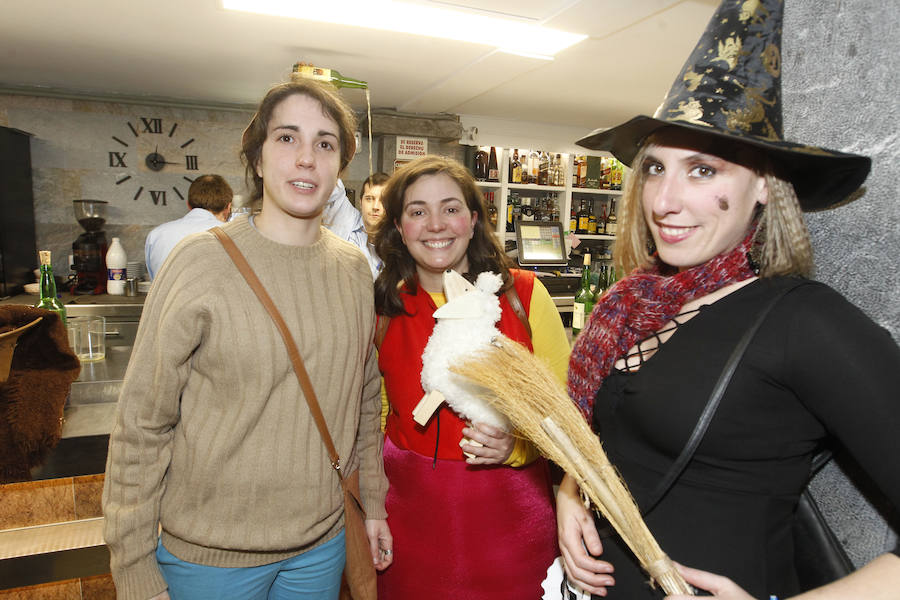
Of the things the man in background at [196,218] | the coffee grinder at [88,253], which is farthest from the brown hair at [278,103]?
the coffee grinder at [88,253]

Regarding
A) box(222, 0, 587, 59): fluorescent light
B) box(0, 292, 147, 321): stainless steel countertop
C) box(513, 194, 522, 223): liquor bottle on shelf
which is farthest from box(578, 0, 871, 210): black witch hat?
box(513, 194, 522, 223): liquor bottle on shelf

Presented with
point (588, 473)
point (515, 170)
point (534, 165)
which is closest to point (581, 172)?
point (534, 165)

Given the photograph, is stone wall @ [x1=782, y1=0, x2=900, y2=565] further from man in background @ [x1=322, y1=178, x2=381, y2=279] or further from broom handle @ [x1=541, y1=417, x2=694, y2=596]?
man in background @ [x1=322, y1=178, x2=381, y2=279]

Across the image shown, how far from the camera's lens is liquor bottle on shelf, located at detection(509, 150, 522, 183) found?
639 centimetres

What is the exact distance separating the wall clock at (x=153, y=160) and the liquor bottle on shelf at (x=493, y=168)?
3183mm

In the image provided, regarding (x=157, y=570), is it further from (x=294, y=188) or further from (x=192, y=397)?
(x=294, y=188)

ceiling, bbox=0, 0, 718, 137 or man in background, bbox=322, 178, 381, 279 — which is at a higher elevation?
ceiling, bbox=0, 0, 718, 137

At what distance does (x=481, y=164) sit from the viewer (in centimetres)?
634

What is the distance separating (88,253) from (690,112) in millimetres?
5555

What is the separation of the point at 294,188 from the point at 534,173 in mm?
5616

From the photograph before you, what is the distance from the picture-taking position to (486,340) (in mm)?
1515

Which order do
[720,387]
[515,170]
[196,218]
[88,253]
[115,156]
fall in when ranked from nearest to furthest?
[720,387] < [196,218] < [88,253] < [115,156] < [515,170]

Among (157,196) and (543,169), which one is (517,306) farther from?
(543,169)

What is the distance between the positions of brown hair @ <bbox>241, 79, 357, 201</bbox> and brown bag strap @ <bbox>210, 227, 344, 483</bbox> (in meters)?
0.25
